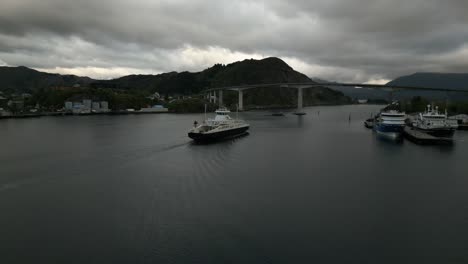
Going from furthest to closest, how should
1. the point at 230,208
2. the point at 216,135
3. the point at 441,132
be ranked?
the point at 441,132, the point at 216,135, the point at 230,208

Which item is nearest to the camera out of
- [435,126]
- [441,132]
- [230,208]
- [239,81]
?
[230,208]

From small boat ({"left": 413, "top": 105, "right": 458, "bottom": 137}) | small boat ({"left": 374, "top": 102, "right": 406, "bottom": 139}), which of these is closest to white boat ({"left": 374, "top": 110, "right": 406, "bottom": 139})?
small boat ({"left": 374, "top": 102, "right": 406, "bottom": 139})

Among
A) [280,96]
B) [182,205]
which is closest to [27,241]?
[182,205]

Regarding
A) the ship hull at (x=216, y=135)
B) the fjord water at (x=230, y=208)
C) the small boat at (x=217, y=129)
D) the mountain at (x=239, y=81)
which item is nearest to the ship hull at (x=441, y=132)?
the fjord water at (x=230, y=208)

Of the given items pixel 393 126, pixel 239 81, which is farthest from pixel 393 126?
pixel 239 81

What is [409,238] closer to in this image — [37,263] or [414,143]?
[37,263]

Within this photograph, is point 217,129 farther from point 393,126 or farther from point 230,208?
point 393,126

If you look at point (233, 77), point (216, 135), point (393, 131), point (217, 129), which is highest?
point (233, 77)

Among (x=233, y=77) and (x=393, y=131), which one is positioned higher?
(x=233, y=77)
